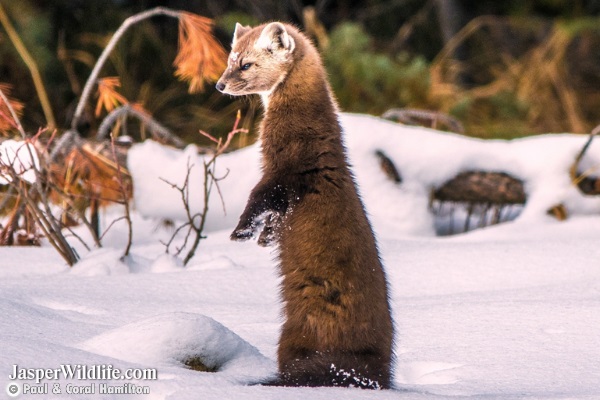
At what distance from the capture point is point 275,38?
3.05 meters

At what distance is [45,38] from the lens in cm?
820

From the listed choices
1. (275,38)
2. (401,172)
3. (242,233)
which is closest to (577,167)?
(401,172)

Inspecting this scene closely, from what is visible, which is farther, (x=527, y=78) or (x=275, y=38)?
(x=527, y=78)

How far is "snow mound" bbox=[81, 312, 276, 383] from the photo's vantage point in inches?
93.5

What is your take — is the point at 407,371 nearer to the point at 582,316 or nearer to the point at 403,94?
the point at 582,316

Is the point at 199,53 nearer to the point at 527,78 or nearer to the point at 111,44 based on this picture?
the point at 111,44

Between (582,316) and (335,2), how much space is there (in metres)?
8.90

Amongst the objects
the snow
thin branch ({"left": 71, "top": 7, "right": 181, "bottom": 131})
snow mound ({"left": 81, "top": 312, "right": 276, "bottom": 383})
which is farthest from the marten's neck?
thin branch ({"left": 71, "top": 7, "right": 181, "bottom": 131})

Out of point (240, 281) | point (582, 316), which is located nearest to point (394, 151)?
point (240, 281)

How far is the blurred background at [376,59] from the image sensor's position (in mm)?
8219

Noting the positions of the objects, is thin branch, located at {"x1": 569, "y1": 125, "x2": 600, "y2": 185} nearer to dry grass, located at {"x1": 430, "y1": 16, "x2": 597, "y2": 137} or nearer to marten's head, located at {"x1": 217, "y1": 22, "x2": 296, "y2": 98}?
marten's head, located at {"x1": 217, "y1": 22, "x2": 296, "y2": 98}

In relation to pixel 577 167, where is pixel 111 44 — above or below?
above

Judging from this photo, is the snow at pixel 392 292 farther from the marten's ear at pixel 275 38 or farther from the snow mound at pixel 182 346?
the marten's ear at pixel 275 38

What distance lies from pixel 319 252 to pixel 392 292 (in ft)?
3.76
